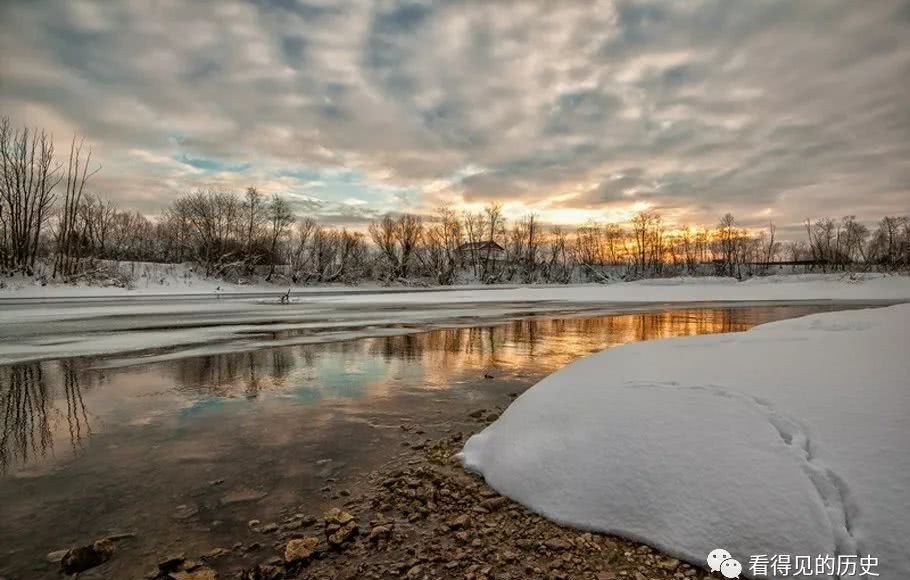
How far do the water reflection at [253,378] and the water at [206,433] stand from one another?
0.12 feet

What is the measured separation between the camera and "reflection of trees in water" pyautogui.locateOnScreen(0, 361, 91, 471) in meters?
4.77

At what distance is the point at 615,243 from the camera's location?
8544cm

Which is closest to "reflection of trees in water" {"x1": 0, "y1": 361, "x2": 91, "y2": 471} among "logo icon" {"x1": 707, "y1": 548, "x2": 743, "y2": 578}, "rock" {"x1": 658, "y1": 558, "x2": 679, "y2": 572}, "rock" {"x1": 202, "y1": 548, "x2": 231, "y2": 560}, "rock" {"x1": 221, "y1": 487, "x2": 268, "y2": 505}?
"rock" {"x1": 221, "y1": 487, "x2": 268, "y2": 505}

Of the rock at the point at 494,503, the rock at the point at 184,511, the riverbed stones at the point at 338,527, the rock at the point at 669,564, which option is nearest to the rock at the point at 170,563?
the rock at the point at 184,511

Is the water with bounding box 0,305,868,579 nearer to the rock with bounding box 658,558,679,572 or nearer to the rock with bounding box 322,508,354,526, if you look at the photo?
the rock with bounding box 322,508,354,526

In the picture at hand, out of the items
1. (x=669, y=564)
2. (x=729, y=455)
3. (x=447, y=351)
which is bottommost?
(x=447, y=351)

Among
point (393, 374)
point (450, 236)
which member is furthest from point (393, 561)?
point (450, 236)

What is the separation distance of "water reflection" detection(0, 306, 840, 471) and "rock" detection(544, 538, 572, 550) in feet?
13.9

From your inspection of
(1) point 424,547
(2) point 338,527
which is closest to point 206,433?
(2) point 338,527

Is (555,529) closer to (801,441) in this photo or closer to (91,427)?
(801,441)

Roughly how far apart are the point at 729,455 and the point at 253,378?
24.3 feet

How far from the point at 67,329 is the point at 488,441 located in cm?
1616

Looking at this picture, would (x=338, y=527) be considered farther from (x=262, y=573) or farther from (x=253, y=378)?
(x=253, y=378)

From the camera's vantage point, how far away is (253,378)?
7.91m
